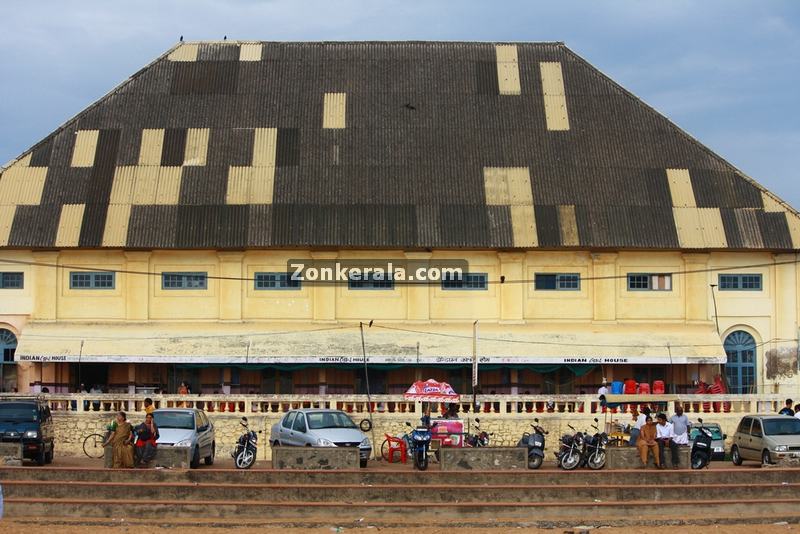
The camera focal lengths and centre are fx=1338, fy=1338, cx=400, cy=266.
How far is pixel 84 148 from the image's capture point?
53.1 m

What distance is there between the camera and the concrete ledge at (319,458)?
32875 millimetres

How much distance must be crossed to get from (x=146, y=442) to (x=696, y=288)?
26.0m

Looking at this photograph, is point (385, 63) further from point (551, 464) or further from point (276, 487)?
point (276, 487)

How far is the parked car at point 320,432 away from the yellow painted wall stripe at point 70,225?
1607 centimetres

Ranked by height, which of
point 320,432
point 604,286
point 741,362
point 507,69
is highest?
point 507,69

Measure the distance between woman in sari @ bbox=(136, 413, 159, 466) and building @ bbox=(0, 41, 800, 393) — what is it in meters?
15.8

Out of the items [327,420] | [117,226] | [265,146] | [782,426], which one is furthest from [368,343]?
[782,426]

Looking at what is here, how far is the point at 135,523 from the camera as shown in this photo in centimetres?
2783

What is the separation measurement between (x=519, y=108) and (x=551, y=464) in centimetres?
2069

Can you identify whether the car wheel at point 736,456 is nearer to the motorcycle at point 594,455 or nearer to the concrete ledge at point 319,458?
the motorcycle at point 594,455

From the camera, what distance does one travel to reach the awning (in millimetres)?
49000

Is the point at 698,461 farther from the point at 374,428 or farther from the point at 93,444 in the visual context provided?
the point at 93,444

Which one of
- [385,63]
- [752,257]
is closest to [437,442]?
[752,257]

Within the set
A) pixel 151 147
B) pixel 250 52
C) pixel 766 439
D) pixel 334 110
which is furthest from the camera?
pixel 250 52
